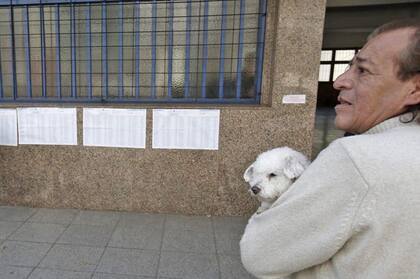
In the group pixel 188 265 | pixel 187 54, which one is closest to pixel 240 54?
pixel 187 54

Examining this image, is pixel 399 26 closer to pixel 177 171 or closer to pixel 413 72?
pixel 413 72

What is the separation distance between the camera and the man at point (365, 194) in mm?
704

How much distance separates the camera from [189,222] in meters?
3.58

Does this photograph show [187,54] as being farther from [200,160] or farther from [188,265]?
[188,265]

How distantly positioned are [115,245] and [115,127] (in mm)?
1353

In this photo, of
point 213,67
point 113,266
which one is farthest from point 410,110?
point 213,67

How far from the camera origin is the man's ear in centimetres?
79

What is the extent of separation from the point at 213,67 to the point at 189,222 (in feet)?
6.19

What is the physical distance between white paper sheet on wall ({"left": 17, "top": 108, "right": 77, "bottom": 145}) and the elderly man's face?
3421mm

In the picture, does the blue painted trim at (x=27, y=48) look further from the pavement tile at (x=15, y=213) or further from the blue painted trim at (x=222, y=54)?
the blue painted trim at (x=222, y=54)

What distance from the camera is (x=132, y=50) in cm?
368

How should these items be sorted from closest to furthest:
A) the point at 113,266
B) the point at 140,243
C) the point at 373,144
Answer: the point at 373,144
the point at 113,266
the point at 140,243

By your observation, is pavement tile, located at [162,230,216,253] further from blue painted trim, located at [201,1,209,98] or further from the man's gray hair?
the man's gray hair

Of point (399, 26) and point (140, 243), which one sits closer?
point (399, 26)
